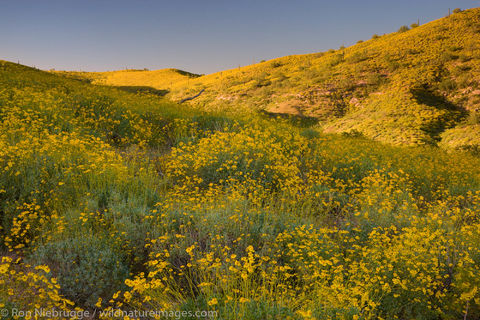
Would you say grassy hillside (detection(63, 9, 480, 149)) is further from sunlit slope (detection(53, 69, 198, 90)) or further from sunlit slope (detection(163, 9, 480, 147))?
sunlit slope (detection(53, 69, 198, 90))

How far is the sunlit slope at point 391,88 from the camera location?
16.3 m

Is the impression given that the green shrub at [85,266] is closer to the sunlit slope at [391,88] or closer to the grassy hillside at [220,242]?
the grassy hillside at [220,242]

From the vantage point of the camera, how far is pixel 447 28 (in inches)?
1041

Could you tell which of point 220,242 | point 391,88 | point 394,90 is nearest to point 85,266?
point 220,242

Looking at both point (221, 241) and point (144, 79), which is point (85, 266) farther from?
point (144, 79)

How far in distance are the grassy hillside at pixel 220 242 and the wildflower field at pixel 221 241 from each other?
3cm

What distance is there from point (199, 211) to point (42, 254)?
2.26 metres

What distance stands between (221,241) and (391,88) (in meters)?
21.1

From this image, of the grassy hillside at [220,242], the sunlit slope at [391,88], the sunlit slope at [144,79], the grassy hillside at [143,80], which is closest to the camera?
the grassy hillside at [220,242]

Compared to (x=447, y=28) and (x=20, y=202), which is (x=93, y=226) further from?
(x=447, y=28)

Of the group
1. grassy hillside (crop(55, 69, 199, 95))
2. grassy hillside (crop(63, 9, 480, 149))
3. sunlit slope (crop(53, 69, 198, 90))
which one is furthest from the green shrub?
sunlit slope (crop(53, 69, 198, 90))

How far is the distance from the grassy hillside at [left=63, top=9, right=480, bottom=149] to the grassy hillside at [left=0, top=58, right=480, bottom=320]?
8387 mm

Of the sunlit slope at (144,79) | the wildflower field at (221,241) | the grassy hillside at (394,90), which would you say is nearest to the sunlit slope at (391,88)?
the grassy hillside at (394,90)

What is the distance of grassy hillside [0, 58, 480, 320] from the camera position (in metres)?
2.98
